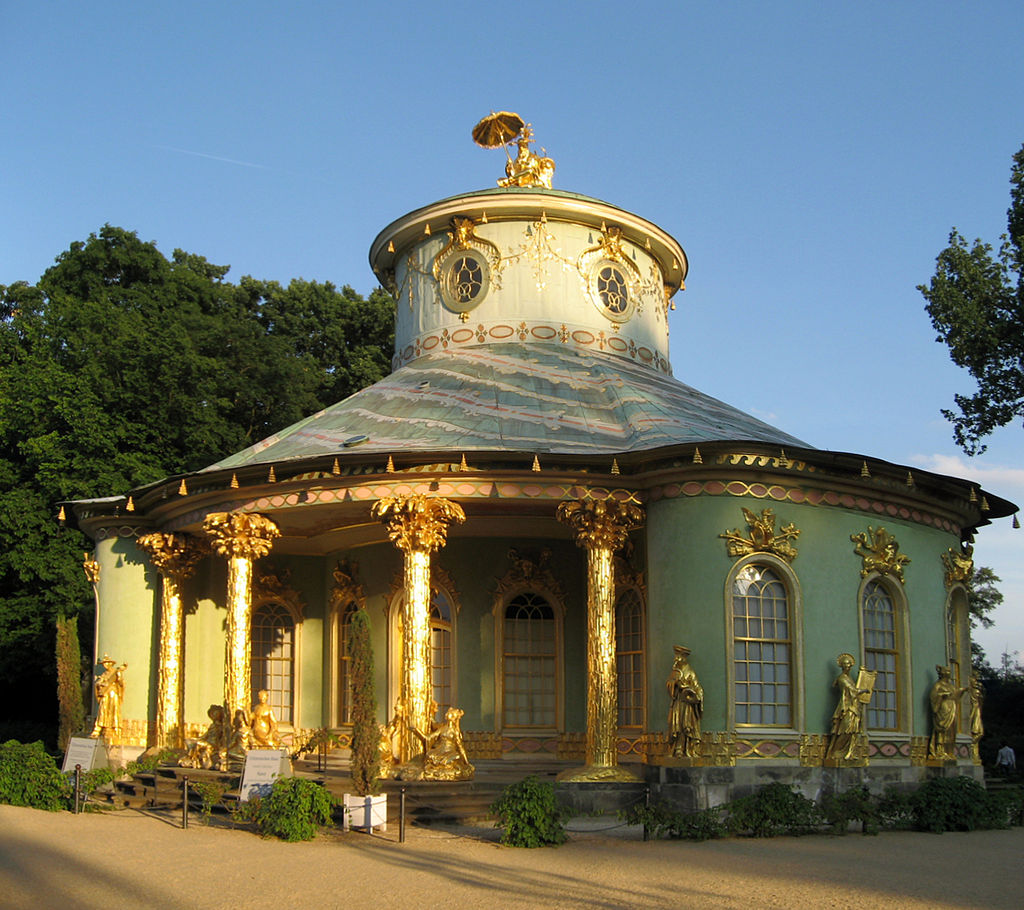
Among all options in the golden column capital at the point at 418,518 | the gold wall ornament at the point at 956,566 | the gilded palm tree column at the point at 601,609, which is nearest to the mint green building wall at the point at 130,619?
the golden column capital at the point at 418,518

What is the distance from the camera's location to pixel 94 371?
30500 millimetres

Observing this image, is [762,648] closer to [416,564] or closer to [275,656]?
[416,564]

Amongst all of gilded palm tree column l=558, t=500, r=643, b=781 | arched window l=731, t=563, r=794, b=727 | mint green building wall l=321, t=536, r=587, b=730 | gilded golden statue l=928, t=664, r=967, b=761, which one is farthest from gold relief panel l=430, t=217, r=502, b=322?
gilded golden statue l=928, t=664, r=967, b=761

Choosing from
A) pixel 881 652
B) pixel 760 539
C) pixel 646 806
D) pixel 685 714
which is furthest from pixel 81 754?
pixel 881 652

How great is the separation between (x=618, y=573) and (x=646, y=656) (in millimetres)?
1746

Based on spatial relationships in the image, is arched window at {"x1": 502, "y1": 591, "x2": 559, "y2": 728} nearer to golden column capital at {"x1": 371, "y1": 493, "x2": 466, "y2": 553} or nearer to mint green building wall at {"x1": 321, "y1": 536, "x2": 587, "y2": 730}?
mint green building wall at {"x1": 321, "y1": 536, "x2": 587, "y2": 730}

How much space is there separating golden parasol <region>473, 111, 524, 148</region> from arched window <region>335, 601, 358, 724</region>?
437 inches

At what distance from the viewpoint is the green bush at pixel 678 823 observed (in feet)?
46.9

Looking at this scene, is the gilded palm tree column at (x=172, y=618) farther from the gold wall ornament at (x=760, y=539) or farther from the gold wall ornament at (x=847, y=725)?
the gold wall ornament at (x=847, y=725)

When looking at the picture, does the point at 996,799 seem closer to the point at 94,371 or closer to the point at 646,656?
the point at 646,656

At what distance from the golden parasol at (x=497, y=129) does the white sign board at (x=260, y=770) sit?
594 inches

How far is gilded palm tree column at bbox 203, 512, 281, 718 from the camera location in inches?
722

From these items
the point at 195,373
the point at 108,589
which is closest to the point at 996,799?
the point at 108,589

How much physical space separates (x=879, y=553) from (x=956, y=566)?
2656 millimetres
